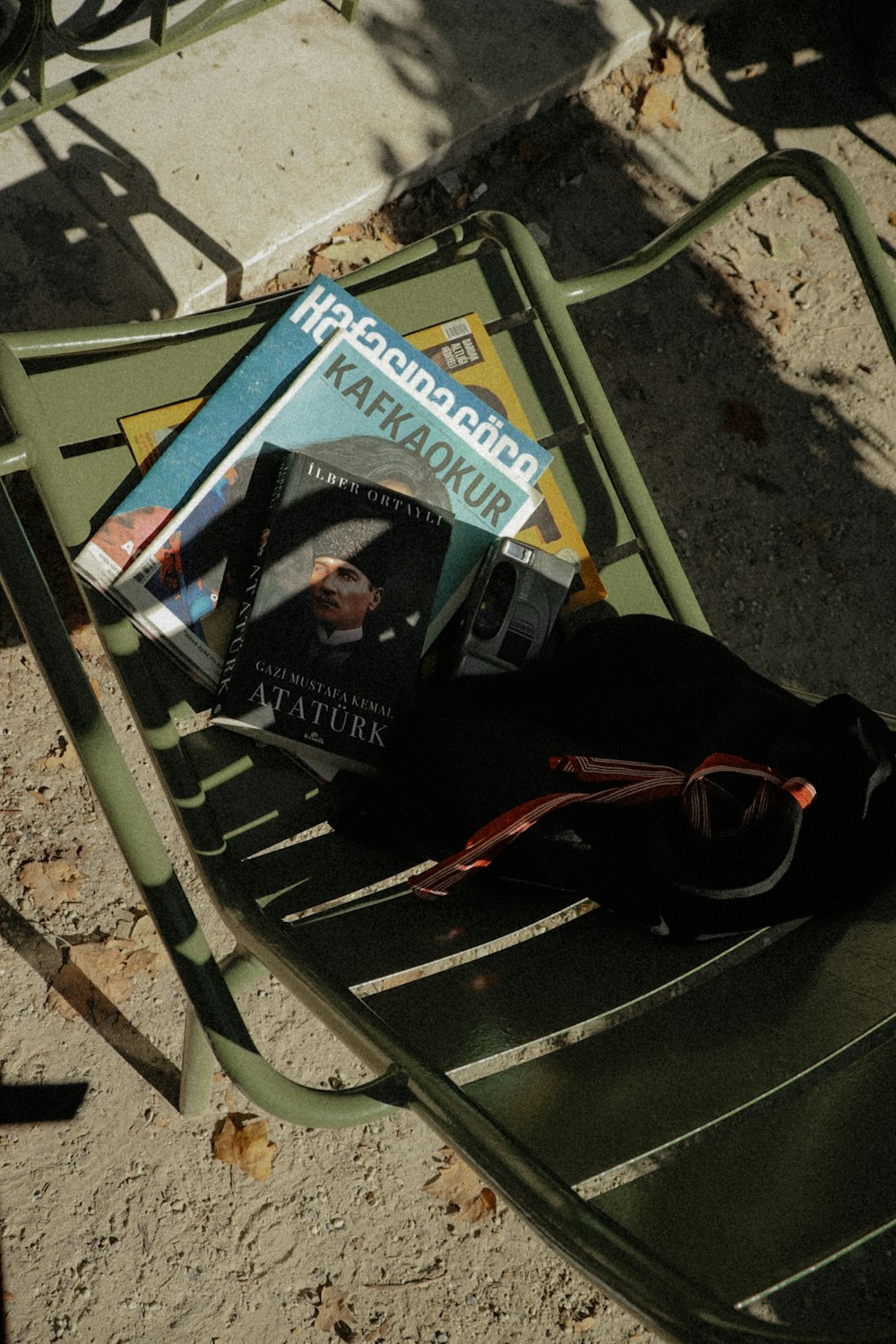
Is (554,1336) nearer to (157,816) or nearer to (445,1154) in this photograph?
(445,1154)

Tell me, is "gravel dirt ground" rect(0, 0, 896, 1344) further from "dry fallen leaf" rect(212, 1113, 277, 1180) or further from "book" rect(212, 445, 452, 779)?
"book" rect(212, 445, 452, 779)

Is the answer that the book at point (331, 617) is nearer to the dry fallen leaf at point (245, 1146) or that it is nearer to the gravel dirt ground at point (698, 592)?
the gravel dirt ground at point (698, 592)

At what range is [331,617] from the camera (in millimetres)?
1455

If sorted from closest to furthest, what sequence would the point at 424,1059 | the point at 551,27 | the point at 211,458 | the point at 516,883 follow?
the point at 424,1059, the point at 516,883, the point at 211,458, the point at 551,27

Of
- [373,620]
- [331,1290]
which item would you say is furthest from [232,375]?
[331,1290]

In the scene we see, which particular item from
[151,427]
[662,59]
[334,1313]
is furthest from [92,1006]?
[662,59]

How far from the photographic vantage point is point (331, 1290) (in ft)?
6.11

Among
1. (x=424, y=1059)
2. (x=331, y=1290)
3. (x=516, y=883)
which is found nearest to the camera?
(x=424, y=1059)

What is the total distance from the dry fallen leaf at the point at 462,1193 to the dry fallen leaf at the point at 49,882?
883mm

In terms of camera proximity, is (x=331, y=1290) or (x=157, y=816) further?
(x=157, y=816)

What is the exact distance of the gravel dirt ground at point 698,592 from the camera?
Result: 183cm

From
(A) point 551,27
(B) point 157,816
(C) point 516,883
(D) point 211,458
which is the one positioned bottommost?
(B) point 157,816

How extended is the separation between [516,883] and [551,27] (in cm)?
243

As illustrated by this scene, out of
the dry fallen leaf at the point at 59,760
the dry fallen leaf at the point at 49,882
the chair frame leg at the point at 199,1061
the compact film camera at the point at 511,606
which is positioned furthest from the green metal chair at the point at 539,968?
the dry fallen leaf at the point at 59,760
